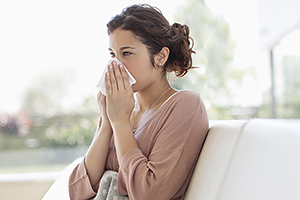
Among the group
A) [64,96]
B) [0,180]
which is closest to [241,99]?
[64,96]

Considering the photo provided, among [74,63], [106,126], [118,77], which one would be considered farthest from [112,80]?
[74,63]

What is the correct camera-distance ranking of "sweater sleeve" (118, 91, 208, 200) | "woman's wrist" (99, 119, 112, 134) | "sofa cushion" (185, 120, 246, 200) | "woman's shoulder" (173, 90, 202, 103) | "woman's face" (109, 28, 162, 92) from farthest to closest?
"woman's wrist" (99, 119, 112, 134), "woman's face" (109, 28, 162, 92), "woman's shoulder" (173, 90, 202, 103), "sweater sleeve" (118, 91, 208, 200), "sofa cushion" (185, 120, 246, 200)

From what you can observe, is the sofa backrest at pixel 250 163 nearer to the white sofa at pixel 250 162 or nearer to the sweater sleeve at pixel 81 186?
the white sofa at pixel 250 162

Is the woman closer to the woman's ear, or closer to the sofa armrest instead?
the woman's ear

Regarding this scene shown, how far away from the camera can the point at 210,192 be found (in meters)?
0.98

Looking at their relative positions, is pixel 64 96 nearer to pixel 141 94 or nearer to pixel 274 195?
pixel 141 94

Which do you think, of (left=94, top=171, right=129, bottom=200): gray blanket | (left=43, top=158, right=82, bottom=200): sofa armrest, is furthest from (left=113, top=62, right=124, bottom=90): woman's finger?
(left=43, top=158, right=82, bottom=200): sofa armrest

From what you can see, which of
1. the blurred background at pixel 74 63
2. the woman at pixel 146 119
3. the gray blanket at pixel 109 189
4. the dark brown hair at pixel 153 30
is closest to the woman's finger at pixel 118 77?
the woman at pixel 146 119

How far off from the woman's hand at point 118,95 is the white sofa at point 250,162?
303 millimetres

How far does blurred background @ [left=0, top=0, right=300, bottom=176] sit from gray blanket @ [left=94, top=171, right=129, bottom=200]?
3471 millimetres

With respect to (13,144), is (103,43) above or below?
above

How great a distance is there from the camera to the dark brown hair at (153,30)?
1.41 meters

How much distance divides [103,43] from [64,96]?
33.0 inches

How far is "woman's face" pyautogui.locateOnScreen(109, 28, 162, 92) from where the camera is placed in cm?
140
